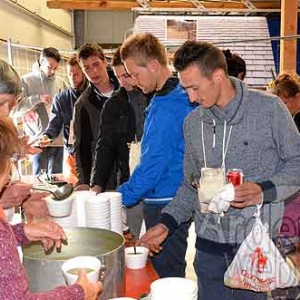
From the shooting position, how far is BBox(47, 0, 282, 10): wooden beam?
7.05 metres

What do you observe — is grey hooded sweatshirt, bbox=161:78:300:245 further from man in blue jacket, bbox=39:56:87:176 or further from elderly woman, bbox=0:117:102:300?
man in blue jacket, bbox=39:56:87:176

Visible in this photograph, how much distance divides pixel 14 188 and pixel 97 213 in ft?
0.93

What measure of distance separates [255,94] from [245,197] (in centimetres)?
36

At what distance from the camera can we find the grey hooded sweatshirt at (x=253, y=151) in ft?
5.45

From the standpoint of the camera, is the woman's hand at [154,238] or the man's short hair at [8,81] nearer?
the man's short hair at [8,81]

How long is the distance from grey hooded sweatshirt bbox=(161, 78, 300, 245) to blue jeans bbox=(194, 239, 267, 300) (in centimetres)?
4

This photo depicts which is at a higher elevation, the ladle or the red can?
the red can

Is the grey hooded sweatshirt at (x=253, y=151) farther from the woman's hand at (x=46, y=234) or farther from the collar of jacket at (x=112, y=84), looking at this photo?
the collar of jacket at (x=112, y=84)

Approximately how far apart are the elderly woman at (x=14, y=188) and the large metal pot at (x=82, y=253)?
0.87 feet

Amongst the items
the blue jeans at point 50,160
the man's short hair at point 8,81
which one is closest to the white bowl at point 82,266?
the man's short hair at point 8,81

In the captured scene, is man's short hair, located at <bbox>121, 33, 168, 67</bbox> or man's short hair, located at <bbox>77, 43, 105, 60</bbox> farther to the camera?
man's short hair, located at <bbox>77, 43, 105, 60</bbox>

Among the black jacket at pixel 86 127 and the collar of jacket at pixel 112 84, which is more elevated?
the collar of jacket at pixel 112 84

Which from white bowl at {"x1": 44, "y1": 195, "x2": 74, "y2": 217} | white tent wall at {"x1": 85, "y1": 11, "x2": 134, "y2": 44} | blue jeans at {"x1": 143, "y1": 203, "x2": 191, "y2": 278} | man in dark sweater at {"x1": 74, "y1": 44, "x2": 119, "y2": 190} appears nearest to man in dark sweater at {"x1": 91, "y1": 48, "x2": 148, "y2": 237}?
man in dark sweater at {"x1": 74, "y1": 44, "x2": 119, "y2": 190}

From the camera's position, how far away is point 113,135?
2787mm
